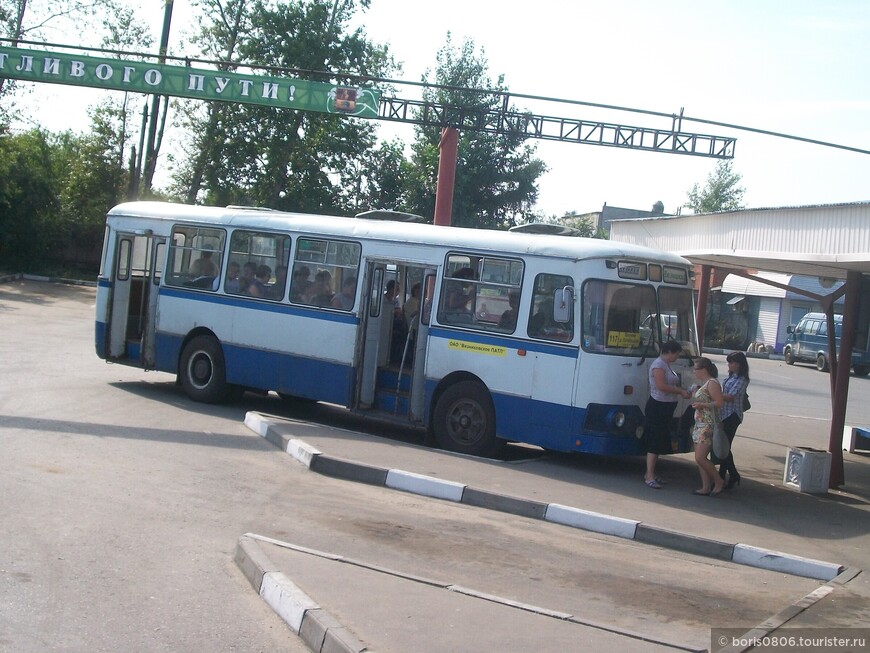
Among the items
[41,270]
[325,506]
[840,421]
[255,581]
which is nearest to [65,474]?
[325,506]

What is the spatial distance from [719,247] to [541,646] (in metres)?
13.0

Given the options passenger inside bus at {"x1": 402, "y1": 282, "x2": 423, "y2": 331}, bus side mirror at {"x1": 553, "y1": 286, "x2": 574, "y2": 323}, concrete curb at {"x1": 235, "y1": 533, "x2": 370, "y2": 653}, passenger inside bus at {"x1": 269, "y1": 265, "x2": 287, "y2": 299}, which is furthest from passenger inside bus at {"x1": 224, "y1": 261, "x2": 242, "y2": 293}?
concrete curb at {"x1": 235, "y1": 533, "x2": 370, "y2": 653}

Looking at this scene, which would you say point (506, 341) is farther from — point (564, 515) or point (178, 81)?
point (178, 81)

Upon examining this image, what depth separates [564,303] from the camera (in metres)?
11.1

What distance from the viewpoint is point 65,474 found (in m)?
9.36

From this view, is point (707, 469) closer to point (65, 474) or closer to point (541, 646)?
point (541, 646)

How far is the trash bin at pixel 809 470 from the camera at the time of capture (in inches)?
468

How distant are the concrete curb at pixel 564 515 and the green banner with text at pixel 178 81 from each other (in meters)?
14.0

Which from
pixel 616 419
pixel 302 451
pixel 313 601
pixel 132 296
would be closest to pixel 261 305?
pixel 132 296

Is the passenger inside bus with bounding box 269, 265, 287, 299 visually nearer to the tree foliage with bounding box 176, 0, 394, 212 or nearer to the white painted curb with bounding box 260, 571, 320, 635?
the white painted curb with bounding box 260, 571, 320, 635

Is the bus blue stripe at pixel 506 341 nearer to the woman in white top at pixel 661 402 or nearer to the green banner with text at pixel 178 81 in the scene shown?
the woman in white top at pixel 661 402

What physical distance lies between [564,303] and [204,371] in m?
6.41

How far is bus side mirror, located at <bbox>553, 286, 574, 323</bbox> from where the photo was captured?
438 inches

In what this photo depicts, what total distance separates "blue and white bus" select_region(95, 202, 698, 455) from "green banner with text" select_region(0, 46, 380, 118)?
8.60m
